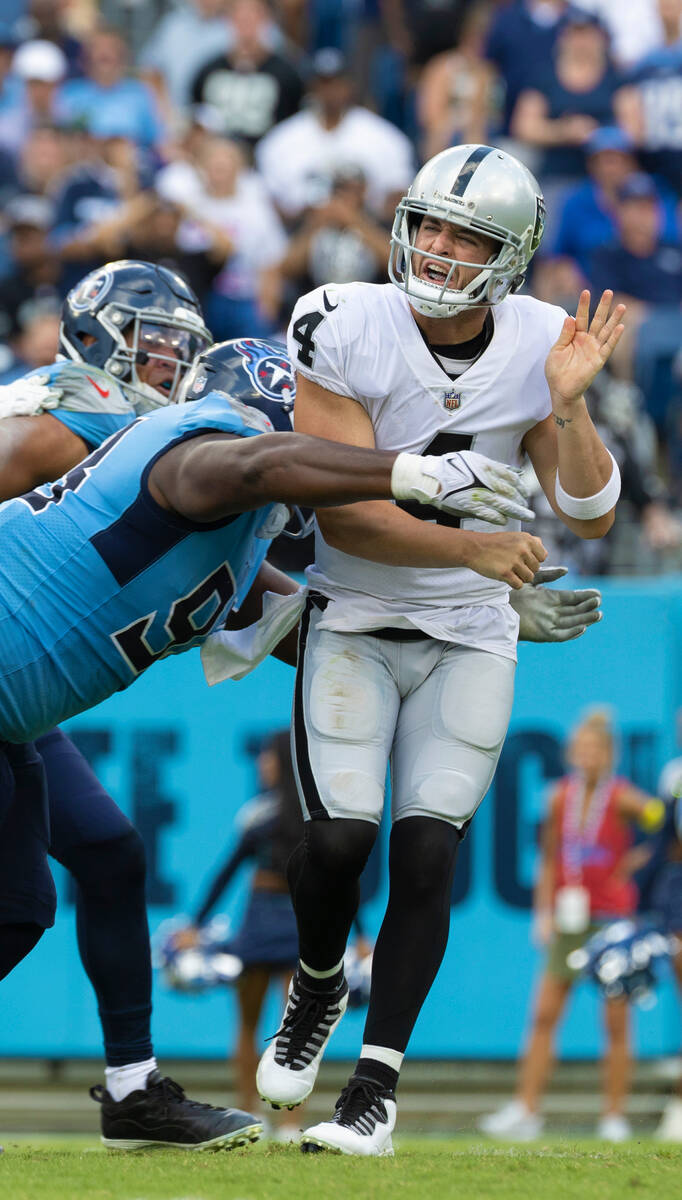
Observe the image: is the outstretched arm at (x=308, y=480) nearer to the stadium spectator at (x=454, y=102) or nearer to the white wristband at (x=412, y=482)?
the white wristband at (x=412, y=482)

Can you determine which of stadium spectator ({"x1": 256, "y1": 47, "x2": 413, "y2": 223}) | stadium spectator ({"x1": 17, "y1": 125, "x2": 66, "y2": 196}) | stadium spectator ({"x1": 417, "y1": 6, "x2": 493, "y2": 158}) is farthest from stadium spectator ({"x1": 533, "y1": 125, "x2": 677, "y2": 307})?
stadium spectator ({"x1": 17, "y1": 125, "x2": 66, "y2": 196})

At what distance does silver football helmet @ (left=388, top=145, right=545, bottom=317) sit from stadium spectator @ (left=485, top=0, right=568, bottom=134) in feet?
25.9

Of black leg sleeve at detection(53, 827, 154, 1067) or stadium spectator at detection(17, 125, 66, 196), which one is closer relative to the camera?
black leg sleeve at detection(53, 827, 154, 1067)

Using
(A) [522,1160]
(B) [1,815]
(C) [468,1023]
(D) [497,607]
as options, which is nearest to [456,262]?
(D) [497,607]

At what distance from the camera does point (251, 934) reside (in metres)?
8.15

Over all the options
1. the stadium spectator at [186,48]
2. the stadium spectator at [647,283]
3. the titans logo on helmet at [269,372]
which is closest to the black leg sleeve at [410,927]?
the titans logo on helmet at [269,372]

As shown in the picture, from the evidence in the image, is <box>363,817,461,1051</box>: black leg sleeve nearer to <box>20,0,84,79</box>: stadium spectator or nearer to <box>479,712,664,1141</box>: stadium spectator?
<box>479,712,664,1141</box>: stadium spectator

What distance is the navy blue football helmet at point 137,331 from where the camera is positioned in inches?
195

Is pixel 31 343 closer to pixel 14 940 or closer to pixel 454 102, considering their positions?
pixel 454 102

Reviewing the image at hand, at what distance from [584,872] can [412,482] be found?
5262mm

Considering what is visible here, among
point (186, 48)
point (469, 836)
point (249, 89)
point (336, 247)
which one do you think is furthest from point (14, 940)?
point (186, 48)

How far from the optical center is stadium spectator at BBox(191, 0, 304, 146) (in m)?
12.1

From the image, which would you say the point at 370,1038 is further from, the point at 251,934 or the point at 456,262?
the point at 251,934

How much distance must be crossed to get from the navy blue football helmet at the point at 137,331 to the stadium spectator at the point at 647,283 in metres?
5.76
